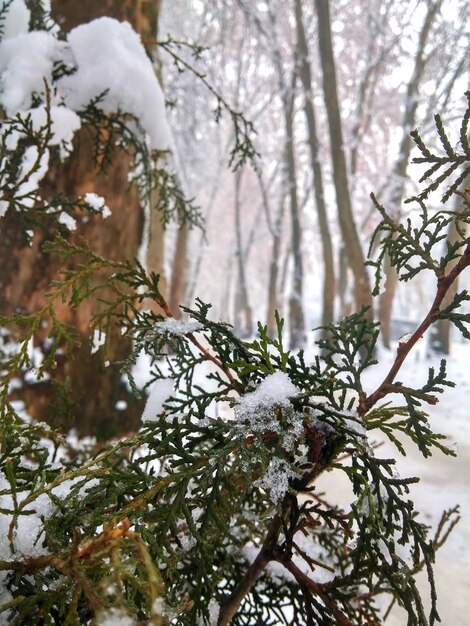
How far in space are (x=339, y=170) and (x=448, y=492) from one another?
4.67 meters

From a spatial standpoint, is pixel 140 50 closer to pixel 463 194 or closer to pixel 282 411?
pixel 463 194

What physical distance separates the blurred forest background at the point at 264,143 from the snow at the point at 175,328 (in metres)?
0.27

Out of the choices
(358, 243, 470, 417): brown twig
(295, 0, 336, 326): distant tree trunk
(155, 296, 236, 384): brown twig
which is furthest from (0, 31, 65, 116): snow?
(295, 0, 336, 326): distant tree trunk

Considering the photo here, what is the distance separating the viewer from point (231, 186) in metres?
25.2

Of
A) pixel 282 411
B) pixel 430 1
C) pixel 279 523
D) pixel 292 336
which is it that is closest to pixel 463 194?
pixel 282 411

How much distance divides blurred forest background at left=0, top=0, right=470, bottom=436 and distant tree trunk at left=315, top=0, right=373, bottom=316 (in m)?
0.02

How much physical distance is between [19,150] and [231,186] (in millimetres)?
24084

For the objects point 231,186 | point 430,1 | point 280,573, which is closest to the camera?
point 280,573

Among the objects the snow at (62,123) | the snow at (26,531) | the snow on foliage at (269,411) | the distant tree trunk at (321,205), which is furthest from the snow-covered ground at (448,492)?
the distant tree trunk at (321,205)

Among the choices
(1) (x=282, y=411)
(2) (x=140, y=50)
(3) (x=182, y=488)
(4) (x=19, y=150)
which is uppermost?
(2) (x=140, y=50)

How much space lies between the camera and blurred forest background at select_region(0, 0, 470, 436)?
2.58 m

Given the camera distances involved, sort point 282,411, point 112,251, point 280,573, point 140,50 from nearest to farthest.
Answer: point 282,411 → point 280,573 → point 140,50 → point 112,251

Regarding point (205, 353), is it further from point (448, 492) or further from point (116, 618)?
Result: point (448, 492)

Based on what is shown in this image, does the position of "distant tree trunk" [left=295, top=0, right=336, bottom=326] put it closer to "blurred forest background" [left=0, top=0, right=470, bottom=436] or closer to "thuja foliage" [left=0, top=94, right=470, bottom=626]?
"blurred forest background" [left=0, top=0, right=470, bottom=436]
